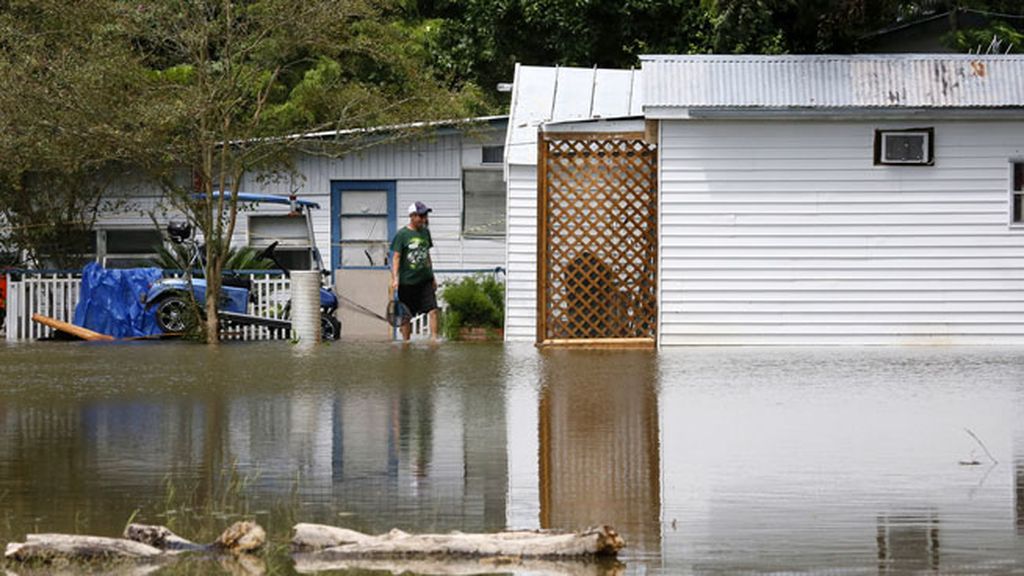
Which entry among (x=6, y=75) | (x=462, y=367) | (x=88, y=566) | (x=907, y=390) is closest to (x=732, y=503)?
(x=88, y=566)

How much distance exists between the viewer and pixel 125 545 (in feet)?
22.3

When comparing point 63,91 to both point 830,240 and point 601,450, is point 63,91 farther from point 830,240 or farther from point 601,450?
point 601,450

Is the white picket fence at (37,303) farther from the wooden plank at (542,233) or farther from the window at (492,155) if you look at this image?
the wooden plank at (542,233)

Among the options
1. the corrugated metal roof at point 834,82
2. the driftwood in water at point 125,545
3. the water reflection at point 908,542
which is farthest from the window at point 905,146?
the driftwood in water at point 125,545

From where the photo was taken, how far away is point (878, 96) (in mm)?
20781

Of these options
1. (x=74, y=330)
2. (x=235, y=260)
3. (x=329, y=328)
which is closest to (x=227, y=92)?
(x=329, y=328)

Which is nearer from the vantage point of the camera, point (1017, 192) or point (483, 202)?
point (1017, 192)

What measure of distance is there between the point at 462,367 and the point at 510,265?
537 centimetres

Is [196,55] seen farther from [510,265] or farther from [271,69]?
[510,265]

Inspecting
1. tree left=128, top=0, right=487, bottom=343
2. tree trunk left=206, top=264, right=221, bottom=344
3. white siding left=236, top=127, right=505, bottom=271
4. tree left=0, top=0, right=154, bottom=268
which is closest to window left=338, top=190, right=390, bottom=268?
white siding left=236, top=127, right=505, bottom=271

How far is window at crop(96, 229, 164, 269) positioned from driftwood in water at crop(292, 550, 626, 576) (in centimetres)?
2324

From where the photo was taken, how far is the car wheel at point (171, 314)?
24781mm

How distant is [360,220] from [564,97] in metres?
5.76

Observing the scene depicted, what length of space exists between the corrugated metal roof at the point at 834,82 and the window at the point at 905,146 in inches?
21.3
